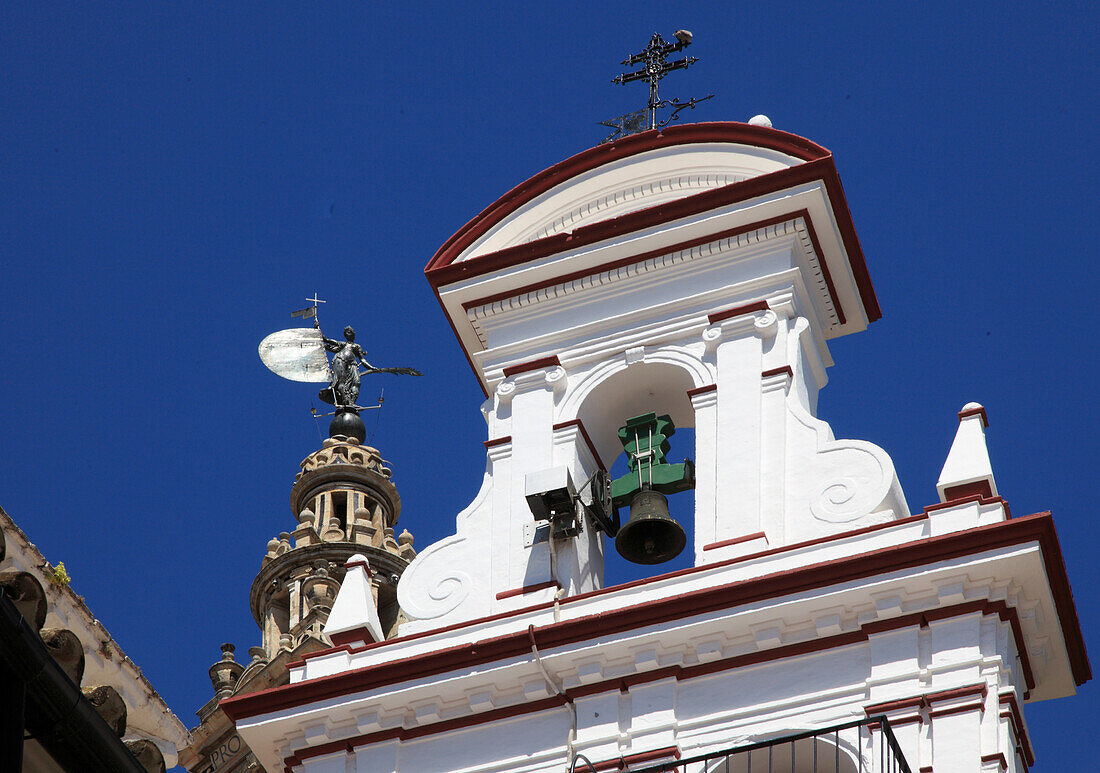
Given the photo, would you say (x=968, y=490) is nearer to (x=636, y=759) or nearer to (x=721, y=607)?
(x=721, y=607)

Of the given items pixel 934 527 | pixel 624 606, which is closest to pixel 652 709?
pixel 624 606

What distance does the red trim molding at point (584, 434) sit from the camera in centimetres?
2578

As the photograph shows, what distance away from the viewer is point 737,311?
25719mm

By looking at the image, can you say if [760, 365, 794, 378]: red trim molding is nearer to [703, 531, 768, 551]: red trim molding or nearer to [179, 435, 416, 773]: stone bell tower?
[703, 531, 768, 551]: red trim molding

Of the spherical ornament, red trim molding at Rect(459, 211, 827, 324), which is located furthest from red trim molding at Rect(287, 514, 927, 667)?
the spherical ornament

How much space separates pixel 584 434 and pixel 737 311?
1900 millimetres

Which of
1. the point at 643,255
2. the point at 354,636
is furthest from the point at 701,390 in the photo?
the point at 354,636

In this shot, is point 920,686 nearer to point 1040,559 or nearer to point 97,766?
point 1040,559

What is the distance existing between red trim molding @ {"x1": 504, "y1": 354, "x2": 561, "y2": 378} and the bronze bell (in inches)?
77.7

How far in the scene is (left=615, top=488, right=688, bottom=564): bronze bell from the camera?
24953mm

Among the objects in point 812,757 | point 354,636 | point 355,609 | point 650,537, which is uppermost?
point 650,537

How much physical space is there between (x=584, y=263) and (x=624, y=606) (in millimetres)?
4452

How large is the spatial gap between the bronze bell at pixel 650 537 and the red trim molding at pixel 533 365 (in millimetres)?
1974

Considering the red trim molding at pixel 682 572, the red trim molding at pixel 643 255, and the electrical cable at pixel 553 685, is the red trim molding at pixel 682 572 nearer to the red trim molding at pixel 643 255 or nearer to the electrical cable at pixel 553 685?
the electrical cable at pixel 553 685
